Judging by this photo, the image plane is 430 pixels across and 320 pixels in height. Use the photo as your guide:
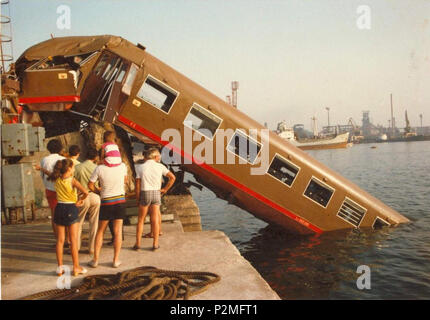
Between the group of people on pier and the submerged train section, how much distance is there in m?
3.93

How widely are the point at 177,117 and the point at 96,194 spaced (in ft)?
14.6

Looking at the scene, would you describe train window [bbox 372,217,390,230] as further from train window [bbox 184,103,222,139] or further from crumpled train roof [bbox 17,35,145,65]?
crumpled train roof [bbox 17,35,145,65]

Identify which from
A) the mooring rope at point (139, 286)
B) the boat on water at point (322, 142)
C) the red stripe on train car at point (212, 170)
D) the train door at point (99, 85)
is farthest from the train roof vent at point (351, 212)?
the boat on water at point (322, 142)

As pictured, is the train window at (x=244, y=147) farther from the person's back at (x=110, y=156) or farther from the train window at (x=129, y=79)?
the person's back at (x=110, y=156)

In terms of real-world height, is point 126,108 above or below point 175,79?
below

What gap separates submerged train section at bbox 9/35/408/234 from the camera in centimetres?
1084

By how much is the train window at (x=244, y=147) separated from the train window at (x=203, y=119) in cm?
74

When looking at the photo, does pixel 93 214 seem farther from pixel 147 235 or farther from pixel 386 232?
pixel 386 232

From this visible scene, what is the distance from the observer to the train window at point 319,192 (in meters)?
11.9

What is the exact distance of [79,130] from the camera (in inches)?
498

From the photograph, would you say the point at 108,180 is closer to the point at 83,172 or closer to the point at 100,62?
the point at 83,172

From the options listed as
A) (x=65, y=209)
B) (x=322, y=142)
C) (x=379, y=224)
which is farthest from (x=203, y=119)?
(x=322, y=142)
